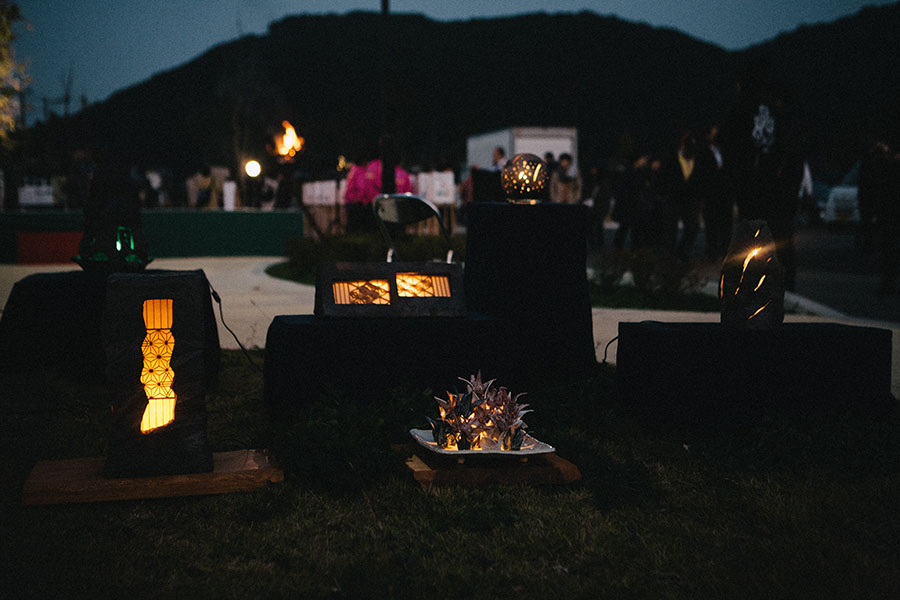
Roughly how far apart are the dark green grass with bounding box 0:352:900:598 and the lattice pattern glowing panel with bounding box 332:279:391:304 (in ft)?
1.68

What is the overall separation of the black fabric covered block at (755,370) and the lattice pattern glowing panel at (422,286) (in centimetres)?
108

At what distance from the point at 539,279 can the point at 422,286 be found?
0.94 metres

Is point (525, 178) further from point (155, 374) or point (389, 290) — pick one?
point (155, 374)

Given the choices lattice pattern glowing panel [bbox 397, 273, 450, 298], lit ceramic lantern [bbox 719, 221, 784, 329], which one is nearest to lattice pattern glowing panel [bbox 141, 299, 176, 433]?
lattice pattern glowing panel [bbox 397, 273, 450, 298]

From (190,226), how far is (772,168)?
1252 centimetres

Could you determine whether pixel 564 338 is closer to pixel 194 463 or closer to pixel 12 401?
pixel 194 463

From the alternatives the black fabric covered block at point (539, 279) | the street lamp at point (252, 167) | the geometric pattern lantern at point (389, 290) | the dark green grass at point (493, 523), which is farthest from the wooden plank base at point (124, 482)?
the street lamp at point (252, 167)

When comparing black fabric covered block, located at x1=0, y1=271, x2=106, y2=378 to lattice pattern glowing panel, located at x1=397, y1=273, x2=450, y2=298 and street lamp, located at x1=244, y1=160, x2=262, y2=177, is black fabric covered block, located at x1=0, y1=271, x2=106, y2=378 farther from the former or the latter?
lattice pattern glowing panel, located at x1=397, y1=273, x2=450, y2=298

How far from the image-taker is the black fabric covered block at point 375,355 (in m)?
4.55

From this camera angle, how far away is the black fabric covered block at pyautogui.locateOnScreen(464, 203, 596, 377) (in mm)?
5371

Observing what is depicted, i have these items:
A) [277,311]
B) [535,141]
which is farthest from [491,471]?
[535,141]

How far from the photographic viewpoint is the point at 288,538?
3324 millimetres

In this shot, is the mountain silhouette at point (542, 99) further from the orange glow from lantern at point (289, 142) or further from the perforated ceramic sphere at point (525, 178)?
the perforated ceramic sphere at point (525, 178)

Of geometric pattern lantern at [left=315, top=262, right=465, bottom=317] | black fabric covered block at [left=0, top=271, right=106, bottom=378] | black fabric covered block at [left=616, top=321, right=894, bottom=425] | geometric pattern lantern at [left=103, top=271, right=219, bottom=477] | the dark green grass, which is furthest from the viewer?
black fabric covered block at [left=0, top=271, right=106, bottom=378]
